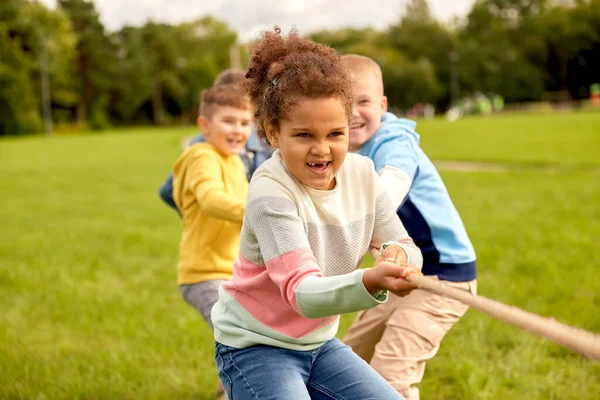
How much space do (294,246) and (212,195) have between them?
126 cm

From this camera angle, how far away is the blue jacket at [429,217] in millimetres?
2814

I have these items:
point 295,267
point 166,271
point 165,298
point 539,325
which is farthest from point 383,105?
point 166,271

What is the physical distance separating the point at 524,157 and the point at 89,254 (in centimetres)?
1092

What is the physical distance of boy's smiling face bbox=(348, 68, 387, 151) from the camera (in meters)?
2.91

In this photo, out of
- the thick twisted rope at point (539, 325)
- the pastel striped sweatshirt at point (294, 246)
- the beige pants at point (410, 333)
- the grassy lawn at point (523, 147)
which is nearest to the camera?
the thick twisted rope at point (539, 325)

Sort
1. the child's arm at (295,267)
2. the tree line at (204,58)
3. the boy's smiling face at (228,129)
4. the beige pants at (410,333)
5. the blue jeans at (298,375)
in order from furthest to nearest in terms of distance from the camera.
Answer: the tree line at (204,58)
the boy's smiling face at (228,129)
the beige pants at (410,333)
the blue jeans at (298,375)
the child's arm at (295,267)

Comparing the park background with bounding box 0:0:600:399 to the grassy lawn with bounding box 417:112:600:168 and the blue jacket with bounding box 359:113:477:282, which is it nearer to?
the grassy lawn with bounding box 417:112:600:168

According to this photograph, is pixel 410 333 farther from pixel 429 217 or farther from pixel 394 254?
pixel 394 254

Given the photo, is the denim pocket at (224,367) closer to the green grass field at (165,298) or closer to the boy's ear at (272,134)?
the boy's ear at (272,134)

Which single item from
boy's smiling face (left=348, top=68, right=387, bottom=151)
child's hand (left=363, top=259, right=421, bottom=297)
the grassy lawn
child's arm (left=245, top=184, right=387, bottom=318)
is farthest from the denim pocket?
→ the grassy lawn

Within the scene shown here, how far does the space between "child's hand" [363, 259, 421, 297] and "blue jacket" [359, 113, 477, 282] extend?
1.19 metres

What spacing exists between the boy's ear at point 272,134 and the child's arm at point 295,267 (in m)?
0.14

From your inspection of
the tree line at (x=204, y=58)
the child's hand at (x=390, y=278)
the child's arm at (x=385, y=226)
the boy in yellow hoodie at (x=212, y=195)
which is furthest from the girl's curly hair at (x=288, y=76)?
the tree line at (x=204, y=58)

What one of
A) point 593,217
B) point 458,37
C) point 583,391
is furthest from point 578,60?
point 583,391
